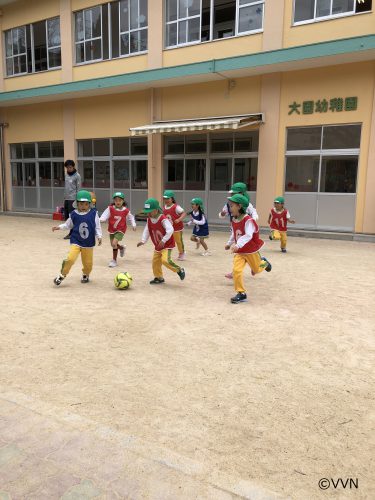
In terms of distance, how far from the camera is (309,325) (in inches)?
185

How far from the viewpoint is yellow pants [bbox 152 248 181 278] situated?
6.47 meters

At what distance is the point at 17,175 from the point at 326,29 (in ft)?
48.1

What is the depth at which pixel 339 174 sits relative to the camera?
12.0 m

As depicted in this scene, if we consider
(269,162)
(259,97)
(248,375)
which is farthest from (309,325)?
(259,97)

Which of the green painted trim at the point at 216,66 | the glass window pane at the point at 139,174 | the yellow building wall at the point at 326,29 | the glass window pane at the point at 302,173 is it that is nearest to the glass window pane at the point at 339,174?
the glass window pane at the point at 302,173

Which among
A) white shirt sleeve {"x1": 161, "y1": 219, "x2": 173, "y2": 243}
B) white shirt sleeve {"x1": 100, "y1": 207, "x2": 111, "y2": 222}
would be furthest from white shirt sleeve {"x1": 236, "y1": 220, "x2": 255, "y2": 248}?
white shirt sleeve {"x1": 100, "y1": 207, "x2": 111, "y2": 222}

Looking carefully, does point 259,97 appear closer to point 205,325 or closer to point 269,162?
point 269,162

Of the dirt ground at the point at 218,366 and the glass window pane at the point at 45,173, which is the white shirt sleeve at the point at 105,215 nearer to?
the dirt ground at the point at 218,366

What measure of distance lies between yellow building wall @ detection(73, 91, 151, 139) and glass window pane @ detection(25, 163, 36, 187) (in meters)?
3.42

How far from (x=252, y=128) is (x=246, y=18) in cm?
327

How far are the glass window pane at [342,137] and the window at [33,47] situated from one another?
11401mm

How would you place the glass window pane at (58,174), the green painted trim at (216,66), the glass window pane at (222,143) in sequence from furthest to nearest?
the glass window pane at (58,174), the glass window pane at (222,143), the green painted trim at (216,66)

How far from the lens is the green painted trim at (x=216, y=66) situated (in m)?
10.2

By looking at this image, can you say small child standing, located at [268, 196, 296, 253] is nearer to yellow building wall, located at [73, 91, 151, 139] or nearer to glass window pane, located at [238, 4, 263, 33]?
glass window pane, located at [238, 4, 263, 33]
